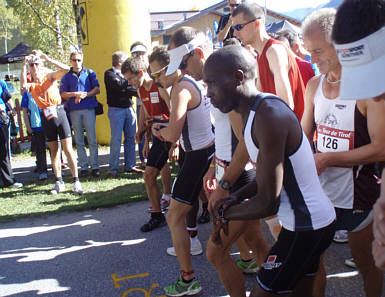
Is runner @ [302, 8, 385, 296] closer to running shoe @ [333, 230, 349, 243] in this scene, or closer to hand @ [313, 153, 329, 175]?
hand @ [313, 153, 329, 175]

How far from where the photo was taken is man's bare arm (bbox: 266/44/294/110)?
3104mm

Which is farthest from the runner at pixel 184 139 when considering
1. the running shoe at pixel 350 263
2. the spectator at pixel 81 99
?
the spectator at pixel 81 99

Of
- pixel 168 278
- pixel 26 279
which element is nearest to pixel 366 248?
pixel 168 278

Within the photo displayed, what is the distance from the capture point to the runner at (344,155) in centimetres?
226

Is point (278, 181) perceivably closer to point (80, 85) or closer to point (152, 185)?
point (152, 185)

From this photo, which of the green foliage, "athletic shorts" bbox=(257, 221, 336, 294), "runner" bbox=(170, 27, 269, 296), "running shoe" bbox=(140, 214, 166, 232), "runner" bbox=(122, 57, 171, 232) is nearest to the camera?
"athletic shorts" bbox=(257, 221, 336, 294)

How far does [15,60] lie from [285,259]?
2467 centimetres

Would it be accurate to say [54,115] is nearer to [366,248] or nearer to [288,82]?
[288,82]

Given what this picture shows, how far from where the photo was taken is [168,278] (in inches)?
138

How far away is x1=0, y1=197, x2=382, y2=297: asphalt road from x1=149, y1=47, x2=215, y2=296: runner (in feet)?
→ 1.13

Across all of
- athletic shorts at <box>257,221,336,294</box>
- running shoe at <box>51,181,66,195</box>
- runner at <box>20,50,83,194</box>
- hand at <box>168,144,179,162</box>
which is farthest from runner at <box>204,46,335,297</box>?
running shoe at <box>51,181,66,195</box>

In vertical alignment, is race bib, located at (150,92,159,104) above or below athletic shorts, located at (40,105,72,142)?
above

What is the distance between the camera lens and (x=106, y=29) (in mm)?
9617

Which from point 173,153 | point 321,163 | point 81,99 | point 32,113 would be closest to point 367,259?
point 321,163
